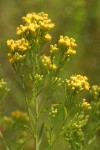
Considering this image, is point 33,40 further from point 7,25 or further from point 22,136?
point 7,25

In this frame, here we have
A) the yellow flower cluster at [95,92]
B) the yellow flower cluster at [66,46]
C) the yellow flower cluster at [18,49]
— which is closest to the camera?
the yellow flower cluster at [18,49]

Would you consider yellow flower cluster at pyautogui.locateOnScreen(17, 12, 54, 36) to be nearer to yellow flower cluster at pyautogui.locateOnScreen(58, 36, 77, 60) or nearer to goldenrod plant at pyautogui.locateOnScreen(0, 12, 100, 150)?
goldenrod plant at pyautogui.locateOnScreen(0, 12, 100, 150)

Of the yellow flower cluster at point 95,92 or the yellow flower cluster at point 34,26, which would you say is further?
the yellow flower cluster at point 95,92

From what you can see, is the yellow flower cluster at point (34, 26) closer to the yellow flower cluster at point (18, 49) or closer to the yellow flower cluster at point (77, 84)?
the yellow flower cluster at point (18, 49)

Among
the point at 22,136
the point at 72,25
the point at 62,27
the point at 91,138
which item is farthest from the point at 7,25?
the point at 91,138

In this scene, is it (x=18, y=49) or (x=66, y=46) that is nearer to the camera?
(x=18, y=49)

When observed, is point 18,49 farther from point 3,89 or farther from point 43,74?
point 3,89

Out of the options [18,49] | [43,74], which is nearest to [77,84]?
[43,74]

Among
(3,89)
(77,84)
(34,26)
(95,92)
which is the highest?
(34,26)

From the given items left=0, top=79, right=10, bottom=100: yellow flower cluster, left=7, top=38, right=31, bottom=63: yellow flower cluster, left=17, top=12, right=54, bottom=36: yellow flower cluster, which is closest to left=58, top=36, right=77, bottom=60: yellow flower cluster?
left=17, top=12, right=54, bottom=36: yellow flower cluster

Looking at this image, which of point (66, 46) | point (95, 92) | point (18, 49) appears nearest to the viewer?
point (18, 49)

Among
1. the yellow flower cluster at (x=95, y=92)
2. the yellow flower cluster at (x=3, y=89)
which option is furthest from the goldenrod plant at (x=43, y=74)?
the yellow flower cluster at (x=95, y=92)
